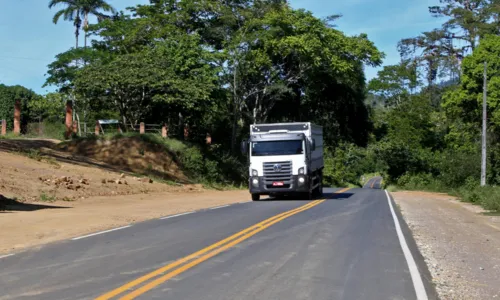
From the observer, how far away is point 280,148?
26875 millimetres

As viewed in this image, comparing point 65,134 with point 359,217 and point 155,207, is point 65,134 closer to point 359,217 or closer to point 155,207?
point 155,207

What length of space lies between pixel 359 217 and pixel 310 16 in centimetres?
3340

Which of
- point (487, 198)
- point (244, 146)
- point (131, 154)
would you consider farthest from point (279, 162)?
point (131, 154)

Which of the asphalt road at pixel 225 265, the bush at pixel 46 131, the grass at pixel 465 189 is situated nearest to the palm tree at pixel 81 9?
the bush at pixel 46 131

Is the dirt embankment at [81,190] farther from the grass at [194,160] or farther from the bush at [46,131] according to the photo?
the bush at [46,131]

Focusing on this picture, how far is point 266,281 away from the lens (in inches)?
343

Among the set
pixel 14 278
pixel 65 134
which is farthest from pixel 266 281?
pixel 65 134

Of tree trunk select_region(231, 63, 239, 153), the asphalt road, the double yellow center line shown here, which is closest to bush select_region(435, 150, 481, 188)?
tree trunk select_region(231, 63, 239, 153)

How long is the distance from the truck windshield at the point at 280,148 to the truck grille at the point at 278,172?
0.50 metres

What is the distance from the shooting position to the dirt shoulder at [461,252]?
8.67 metres

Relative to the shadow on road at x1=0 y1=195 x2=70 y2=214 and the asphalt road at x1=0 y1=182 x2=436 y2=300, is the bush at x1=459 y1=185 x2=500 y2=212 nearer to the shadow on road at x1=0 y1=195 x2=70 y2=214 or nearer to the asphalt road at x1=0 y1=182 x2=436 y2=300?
the asphalt road at x1=0 y1=182 x2=436 y2=300

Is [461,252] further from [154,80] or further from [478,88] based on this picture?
[478,88]

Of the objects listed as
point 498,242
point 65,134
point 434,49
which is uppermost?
Answer: point 434,49

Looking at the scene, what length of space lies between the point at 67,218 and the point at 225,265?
31.5ft
